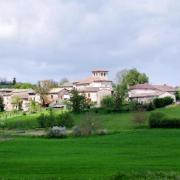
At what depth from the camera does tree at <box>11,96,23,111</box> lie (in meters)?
179

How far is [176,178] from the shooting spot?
17.1m

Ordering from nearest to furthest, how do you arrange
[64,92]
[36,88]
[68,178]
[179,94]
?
[68,178]
[179,94]
[36,88]
[64,92]

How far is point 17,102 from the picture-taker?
181 meters

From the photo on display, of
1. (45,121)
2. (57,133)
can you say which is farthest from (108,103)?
(57,133)

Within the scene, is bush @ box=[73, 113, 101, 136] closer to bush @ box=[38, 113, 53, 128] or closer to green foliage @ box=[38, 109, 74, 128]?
green foliage @ box=[38, 109, 74, 128]

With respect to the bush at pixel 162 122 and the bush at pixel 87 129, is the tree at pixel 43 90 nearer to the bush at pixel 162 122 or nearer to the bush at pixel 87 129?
the bush at pixel 162 122

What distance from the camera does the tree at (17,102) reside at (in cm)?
17925

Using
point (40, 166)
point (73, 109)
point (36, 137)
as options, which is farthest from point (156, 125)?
point (40, 166)

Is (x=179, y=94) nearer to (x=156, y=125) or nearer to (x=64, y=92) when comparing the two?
(x=64, y=92)

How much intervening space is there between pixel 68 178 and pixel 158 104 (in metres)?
109

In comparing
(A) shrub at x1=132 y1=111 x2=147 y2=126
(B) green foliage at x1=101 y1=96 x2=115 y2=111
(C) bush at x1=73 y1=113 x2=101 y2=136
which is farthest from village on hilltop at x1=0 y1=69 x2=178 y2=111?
(C) bush at x1=73 y1=113 x2=101 y2=136

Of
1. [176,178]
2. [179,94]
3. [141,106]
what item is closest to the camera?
[176,178]

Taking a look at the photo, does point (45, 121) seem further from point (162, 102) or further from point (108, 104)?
point (162, 102)

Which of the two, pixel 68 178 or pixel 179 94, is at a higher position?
pixel 179 94
